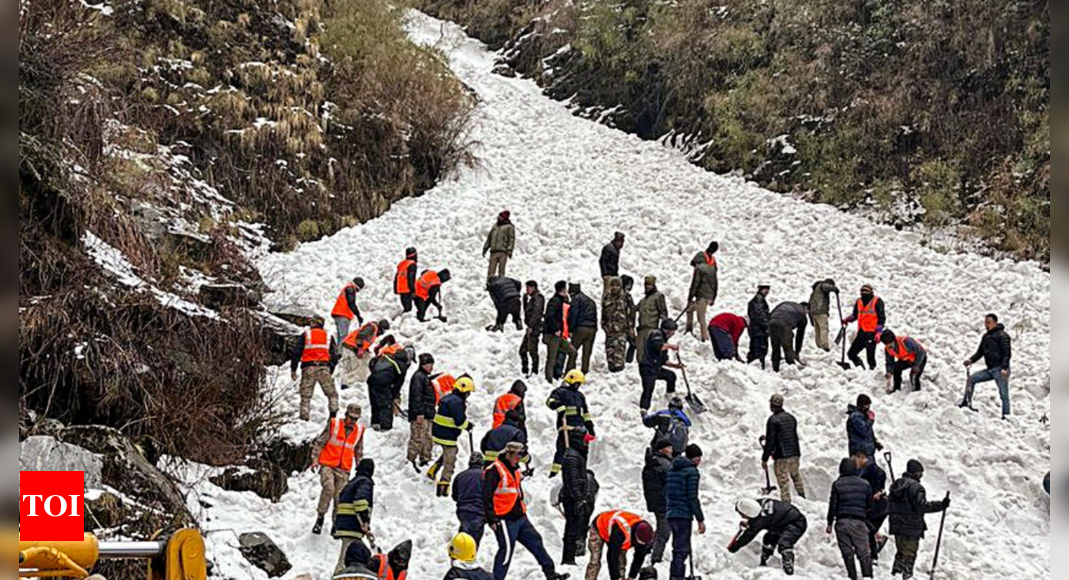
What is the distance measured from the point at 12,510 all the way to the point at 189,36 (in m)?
23.3

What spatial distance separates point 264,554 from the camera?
9680 millimetres

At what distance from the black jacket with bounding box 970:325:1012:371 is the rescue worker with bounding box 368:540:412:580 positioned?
9364 millimetres

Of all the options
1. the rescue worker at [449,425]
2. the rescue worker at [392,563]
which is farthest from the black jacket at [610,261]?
the rescue worker at [392,563]

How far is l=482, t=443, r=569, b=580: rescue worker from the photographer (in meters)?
9.37

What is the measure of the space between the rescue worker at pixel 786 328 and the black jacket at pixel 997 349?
2647 millimetres

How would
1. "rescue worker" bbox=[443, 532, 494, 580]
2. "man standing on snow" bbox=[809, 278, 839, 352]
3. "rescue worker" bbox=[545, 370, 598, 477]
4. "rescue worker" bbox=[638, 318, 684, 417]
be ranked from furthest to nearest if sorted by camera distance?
"man standing on snow" bbox=[809, 278, 839, 352] → "rescue worker" bbox=[638, 318, 684, 417] → "rescue worker" bbox=[545, 370, 598, 477] → "rescue worker" bbox=[443, 532, 494, 580]

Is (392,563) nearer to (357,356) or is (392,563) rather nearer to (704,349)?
(357,356)

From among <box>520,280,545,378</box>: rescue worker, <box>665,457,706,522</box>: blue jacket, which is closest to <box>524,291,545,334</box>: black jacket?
<box>520,280,545,378</box>: rescue worker

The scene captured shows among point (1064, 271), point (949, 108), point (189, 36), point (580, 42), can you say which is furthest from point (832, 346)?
point (580, 42)

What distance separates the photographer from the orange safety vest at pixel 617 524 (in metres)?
9.10

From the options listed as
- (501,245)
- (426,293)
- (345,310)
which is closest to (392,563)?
(345,310)

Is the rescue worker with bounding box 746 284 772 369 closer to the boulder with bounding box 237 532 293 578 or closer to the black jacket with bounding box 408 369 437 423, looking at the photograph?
the black jacket with bounding box 408 369 437 423

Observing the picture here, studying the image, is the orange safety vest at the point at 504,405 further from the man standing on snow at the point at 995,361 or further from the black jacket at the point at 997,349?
the black jacket at the point at 997,349

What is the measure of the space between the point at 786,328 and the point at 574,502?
5749mm
